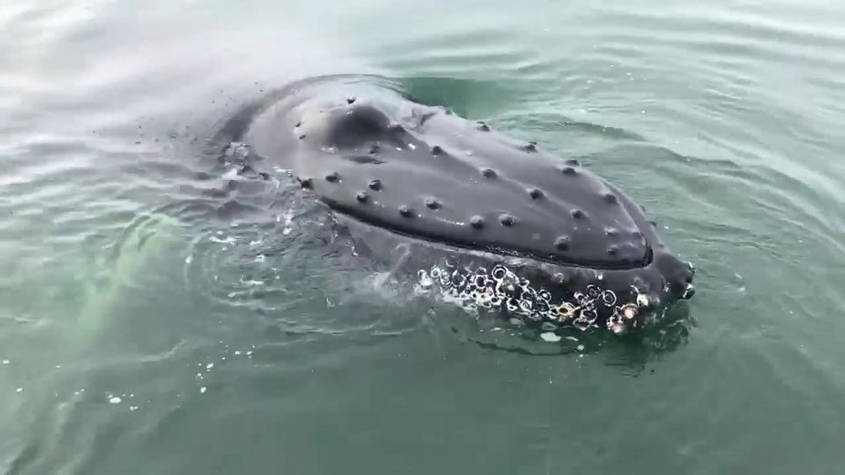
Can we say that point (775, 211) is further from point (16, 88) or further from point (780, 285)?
point (16, 88)

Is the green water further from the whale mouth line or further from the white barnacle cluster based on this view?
the whale mouth line

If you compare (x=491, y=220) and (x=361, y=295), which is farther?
(x=361, y=295)

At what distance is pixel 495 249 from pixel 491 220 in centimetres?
27

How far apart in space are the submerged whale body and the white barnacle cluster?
0.4 inches

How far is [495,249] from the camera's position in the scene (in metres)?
7.64

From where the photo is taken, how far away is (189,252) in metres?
9.39

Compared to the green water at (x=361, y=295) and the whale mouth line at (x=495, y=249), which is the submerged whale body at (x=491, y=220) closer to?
the whale mouth line at (x=495, y=249)

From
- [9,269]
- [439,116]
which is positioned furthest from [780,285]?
[9,269]

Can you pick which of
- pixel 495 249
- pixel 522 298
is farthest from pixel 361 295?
pixel 522 298

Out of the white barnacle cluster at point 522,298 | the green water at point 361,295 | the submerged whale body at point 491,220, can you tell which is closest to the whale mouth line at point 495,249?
Result: the submerged whale body at point 491,220

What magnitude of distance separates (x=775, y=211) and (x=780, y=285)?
157 centimetres

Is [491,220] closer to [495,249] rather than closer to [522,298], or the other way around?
[495,249]

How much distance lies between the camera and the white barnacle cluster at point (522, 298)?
24.4ft

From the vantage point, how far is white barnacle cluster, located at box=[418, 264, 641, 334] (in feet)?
24.4
